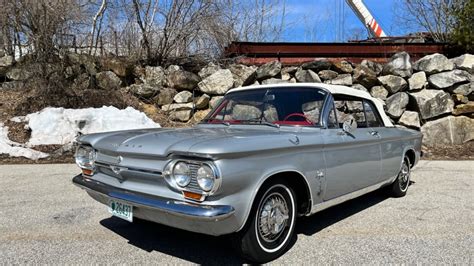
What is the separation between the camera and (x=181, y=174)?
311cm

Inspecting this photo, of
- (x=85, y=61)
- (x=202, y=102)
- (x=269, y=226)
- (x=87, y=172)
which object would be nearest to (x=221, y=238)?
(x=269, y=226)

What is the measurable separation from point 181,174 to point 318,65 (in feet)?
32.8

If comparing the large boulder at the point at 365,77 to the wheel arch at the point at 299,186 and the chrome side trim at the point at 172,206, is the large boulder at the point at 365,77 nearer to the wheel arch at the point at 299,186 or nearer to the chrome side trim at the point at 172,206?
the wheel arch at the point at 299,186

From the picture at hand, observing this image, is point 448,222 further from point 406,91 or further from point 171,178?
point 406,91

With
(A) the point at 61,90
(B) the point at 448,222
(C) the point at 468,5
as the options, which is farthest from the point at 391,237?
(C) the point at 468,5

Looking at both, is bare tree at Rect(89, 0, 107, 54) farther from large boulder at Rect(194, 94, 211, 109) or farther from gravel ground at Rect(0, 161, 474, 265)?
gravel ground at Rect(0, 161, 474, 265)

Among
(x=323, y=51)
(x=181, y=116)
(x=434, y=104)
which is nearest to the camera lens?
(x=434, y=104)

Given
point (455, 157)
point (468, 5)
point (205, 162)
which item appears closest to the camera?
point (205, 162)

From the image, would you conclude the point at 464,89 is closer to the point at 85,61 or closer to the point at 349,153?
the point at 349,153

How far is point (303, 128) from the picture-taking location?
4148mm

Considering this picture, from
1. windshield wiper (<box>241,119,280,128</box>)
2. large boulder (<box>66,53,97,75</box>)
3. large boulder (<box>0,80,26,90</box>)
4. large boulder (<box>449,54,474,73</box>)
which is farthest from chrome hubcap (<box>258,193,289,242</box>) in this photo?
large boulder (<box>0,80,26,90</box>)

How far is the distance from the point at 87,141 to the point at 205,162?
5.02 feet

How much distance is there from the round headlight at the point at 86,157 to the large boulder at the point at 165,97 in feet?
27.2

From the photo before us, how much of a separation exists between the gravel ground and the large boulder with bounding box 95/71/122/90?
669 cm
